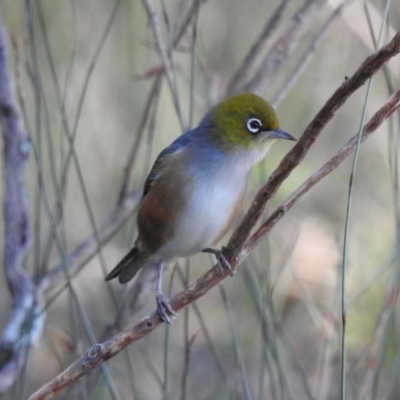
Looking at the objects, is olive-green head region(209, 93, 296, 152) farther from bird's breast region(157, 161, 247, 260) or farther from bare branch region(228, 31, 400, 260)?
bare branch region(228, 31, 400, 260)

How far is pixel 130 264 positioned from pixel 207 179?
696 millimetres

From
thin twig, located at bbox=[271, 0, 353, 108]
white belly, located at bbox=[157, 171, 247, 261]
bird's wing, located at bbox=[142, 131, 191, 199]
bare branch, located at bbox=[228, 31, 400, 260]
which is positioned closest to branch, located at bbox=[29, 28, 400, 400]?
bare branch, located at bbox=[228, 31, 400, 260]

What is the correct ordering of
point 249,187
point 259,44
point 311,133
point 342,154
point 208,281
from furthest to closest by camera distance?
point 249,187 < point 259,44 < point 208,281 < point 342,154 < point 311,133

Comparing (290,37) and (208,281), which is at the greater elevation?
(290,37)

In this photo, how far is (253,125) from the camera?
11.0 feet

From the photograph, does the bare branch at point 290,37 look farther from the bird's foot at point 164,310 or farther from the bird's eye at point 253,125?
the bird's foot at point 164,310

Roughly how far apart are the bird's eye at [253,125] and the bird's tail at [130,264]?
0.85m

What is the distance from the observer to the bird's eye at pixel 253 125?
10.9 feet

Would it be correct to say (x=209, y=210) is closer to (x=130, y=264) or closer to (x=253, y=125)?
(x=253, y=125)

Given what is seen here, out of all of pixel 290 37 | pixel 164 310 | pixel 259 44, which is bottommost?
pixel 164 310

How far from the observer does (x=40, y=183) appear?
9.81 ft

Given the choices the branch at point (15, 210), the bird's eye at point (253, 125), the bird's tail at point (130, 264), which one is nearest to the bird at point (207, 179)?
the bird's eye at point (253, 125)

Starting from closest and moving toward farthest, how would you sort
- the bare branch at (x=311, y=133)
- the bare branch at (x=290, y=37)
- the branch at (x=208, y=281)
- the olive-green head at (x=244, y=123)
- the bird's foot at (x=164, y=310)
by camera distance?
the bare branch at (x=311, y=133)
the branch at (x=208, y=281)
the bird's foot at (x=164, y=310)
the olive-green head at (x=244, y=123)
the bare branch at (x=290, y=37)

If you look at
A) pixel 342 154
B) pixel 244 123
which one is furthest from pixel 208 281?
pixel 244 123
